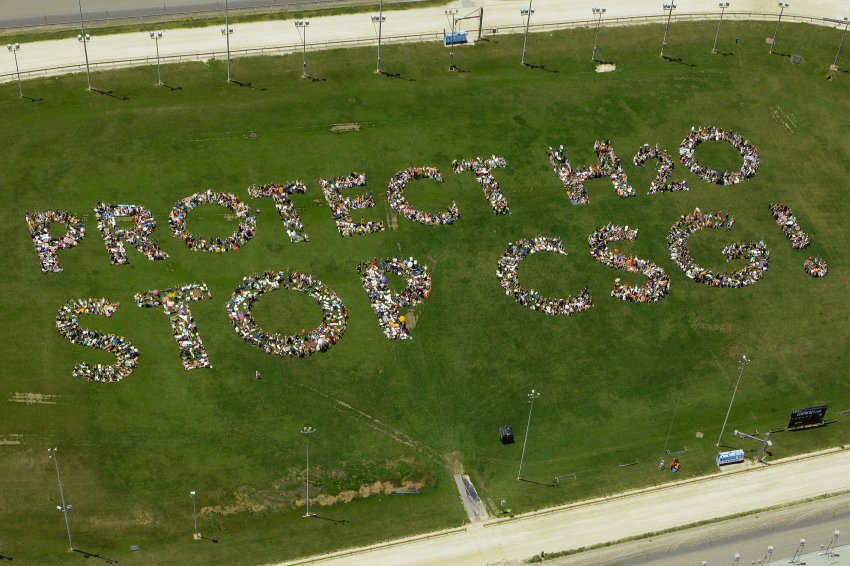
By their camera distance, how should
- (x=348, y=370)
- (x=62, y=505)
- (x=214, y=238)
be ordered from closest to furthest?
(x=62, y=505), (x=348, y=370), (x=214, y=238)

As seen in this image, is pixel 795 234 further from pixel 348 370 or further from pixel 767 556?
pixel 348 370

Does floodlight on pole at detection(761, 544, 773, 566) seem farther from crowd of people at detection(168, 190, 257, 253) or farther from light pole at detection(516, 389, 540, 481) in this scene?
crowd of people at detection(168, 190, 257, 253)

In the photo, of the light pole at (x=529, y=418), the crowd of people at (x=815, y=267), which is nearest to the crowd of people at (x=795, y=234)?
the crowd of people at (x=815, y=267)

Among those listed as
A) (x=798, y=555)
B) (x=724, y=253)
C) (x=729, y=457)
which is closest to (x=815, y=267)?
(x=724, y=253)

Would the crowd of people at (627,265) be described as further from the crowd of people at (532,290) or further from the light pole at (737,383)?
the light pole at (737,383)

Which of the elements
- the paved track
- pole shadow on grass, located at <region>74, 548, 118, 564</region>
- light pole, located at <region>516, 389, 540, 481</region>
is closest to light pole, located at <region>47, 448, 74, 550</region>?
pole shadow on grass, located at <region>74, 548, 118, 564</region>

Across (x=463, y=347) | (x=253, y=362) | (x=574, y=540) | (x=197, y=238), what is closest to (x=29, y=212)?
(x=197, y=238)
